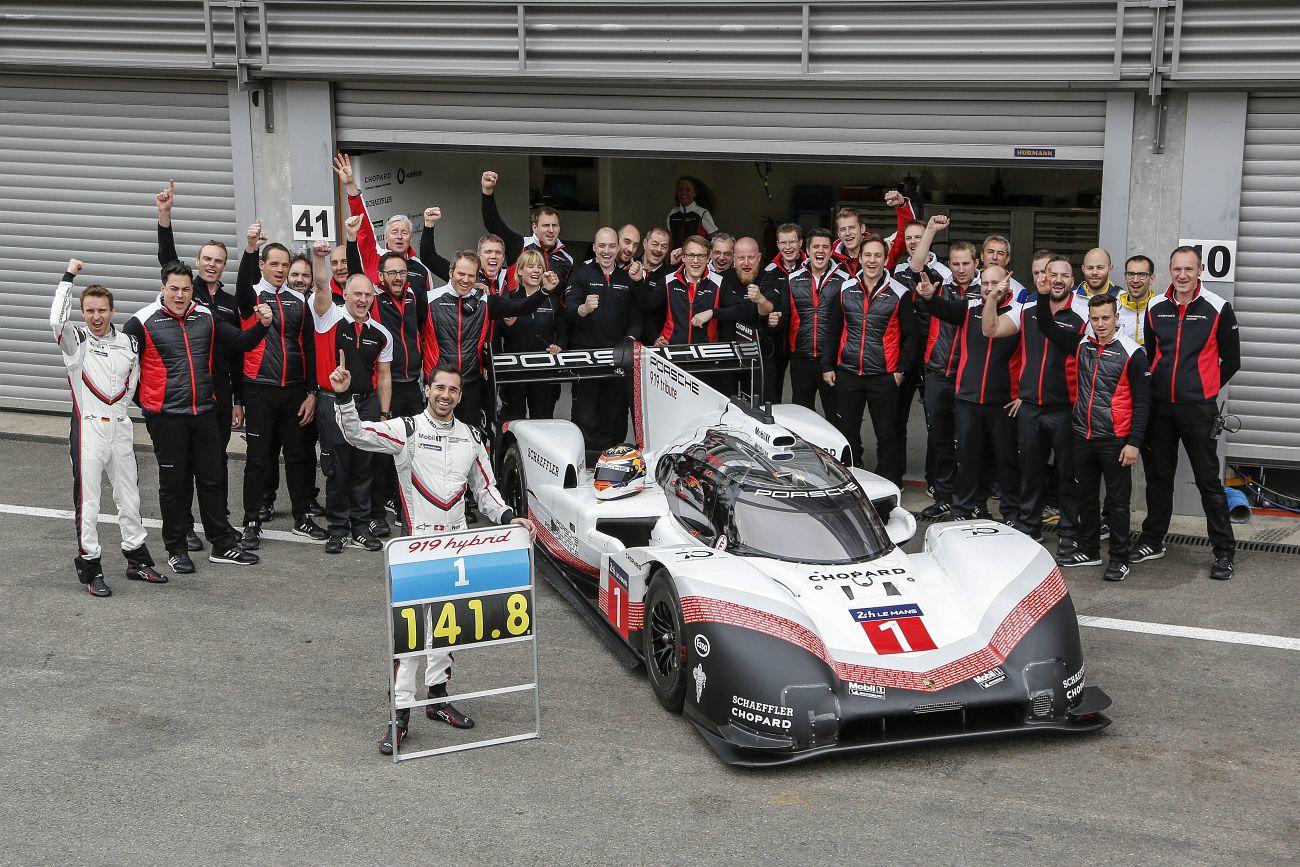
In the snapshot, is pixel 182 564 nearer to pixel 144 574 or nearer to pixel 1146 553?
pixel 144 574

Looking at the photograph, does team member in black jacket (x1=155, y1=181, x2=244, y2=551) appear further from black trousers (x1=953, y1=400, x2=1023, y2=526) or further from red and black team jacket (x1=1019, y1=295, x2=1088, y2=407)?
red and black team jacket (x1=1019, y1=295, x2=1088, y2=407)

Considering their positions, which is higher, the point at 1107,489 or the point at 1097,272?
the point at 1097,272

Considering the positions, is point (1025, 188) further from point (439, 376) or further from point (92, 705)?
point (92, 705)

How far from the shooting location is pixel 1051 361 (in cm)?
1002

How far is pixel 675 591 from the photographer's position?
24.4 feet

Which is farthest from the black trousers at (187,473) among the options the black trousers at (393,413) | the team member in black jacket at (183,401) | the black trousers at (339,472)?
the black trousers at (393,413)

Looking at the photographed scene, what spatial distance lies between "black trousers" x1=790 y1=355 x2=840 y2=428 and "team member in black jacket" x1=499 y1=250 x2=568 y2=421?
6.01 feet

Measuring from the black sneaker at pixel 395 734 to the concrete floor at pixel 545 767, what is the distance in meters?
0.07

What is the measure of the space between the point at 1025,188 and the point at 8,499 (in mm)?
11013

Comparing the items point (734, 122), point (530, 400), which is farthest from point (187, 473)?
point (734, 122)

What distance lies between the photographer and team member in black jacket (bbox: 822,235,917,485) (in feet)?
36.0

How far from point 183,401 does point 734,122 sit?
4.95 m

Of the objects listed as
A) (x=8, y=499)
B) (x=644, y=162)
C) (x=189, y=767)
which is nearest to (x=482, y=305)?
(x=8, y=499)

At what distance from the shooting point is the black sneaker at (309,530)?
1047 centimetres
